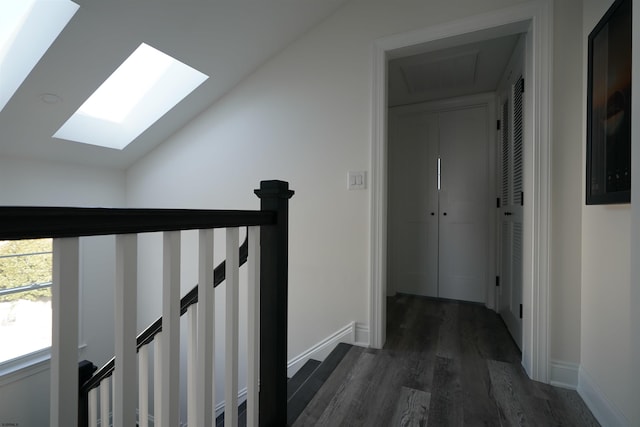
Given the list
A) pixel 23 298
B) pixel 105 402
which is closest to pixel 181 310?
pixel 105 402

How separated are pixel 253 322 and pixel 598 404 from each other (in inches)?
61.7

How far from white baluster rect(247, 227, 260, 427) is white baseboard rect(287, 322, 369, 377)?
1030 millimetres

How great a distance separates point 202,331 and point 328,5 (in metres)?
2.24

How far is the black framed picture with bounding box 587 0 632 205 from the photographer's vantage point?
42.8 inches

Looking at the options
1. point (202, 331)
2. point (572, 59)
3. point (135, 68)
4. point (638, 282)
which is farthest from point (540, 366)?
point (135, 68)

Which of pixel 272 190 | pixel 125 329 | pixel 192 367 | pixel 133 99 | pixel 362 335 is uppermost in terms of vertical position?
pixel 133 99

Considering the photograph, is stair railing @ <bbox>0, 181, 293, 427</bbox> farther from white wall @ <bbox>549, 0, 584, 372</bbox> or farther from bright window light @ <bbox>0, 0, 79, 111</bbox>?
bright window light @ <bbox>0, 0, 79, 111</bbox>

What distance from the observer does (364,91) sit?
6.59ft

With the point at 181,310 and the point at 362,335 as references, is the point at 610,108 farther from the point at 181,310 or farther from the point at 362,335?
the point at 181,310

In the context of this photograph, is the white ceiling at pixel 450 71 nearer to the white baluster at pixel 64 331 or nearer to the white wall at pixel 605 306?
the white wall at pixel 605 306

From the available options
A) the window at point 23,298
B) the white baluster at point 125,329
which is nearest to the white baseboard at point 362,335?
the white baluster at point 125,329

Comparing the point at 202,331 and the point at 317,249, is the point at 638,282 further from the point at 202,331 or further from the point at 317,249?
the point at 317,249

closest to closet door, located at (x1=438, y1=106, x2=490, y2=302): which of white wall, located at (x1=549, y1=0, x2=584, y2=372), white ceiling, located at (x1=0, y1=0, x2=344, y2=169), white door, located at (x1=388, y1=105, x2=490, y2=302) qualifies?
white door, located at (x1=388, y1=105, x2=490, y2=302)

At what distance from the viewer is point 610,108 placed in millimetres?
1200
